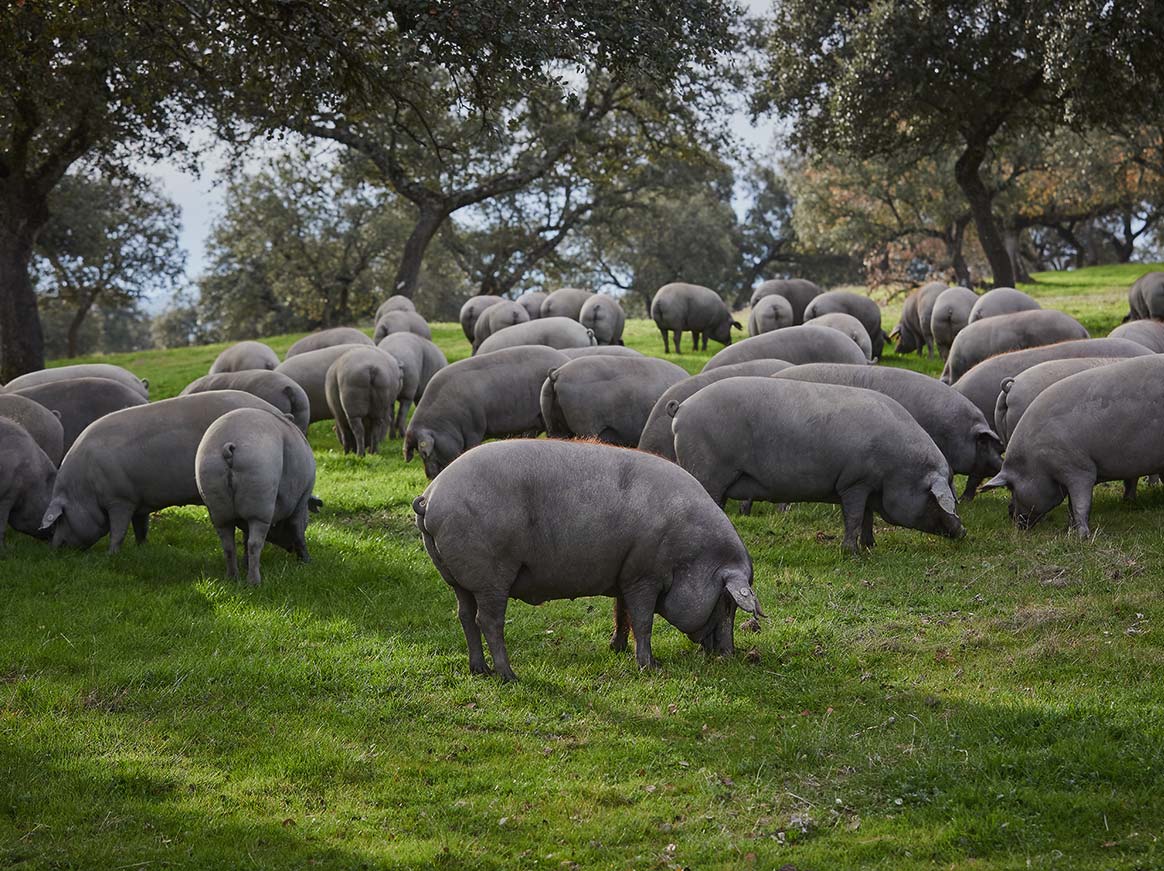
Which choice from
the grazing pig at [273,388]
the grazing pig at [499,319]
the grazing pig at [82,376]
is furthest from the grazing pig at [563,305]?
the grazing pig at [273,388]

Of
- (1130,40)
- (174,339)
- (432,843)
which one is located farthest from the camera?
(174,339)

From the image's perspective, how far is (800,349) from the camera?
16156mm

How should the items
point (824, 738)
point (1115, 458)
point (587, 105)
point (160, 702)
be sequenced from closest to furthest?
1. point (824, 738)
2. point (160, 702)
3. point (1115, 458)
4. point (587, 105)

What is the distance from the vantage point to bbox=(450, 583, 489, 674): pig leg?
324 inches

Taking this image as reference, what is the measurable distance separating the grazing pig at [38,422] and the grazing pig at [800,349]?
799 centimetres

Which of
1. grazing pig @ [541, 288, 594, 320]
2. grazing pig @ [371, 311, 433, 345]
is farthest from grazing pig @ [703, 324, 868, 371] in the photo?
grazing pig @ [371, 311, 433, 345]

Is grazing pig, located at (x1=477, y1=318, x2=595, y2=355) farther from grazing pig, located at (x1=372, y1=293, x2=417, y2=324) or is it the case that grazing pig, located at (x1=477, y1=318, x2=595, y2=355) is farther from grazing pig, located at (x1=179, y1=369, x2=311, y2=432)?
grazing pig, located at (x1=372, y1=293, x2=417, y2=324)

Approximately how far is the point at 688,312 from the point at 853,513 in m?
15.4

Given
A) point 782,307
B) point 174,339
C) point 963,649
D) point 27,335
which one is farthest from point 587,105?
point 174,339

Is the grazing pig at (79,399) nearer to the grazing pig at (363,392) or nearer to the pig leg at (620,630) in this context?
the grazing pig at (363,392)

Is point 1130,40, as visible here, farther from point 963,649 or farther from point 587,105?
point 587,105

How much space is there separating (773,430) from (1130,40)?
10.8 metres

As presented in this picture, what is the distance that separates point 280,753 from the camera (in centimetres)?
698

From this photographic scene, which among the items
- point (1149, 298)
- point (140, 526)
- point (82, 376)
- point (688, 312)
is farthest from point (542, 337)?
point (1149, 298)
